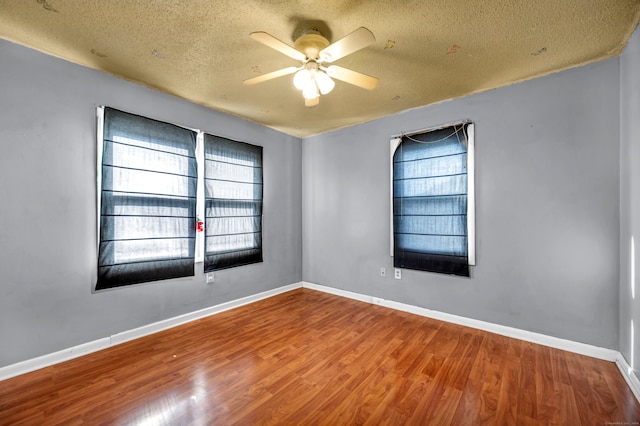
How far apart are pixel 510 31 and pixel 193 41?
2428 millimetres

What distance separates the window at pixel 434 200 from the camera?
3055mm

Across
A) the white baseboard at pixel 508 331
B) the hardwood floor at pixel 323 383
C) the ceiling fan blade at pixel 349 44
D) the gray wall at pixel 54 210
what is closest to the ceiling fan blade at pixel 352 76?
the ceiling fan blade at pixel 349 44

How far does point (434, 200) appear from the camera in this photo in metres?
3.28

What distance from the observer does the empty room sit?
1.83 meters

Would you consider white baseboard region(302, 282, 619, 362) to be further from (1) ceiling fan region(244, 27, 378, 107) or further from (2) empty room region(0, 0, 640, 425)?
(1) ceiling fan region(244, 27, 378, 107)

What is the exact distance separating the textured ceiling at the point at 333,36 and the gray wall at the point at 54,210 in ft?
0.77

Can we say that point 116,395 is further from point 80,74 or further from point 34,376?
point 80,74

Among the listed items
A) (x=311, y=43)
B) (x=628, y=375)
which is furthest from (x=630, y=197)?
(x=311, y=43)

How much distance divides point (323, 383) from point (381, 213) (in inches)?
92.5

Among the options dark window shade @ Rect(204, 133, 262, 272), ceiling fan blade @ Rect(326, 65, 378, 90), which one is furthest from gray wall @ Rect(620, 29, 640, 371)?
dark window shade @ Rect(204, 133, 262, 272)

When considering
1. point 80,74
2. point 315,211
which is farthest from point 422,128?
point 80,74

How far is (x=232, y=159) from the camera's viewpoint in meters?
3.67

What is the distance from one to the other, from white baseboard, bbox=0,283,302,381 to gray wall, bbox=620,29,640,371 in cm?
385

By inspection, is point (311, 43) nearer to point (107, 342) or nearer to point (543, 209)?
point (543, 209)
